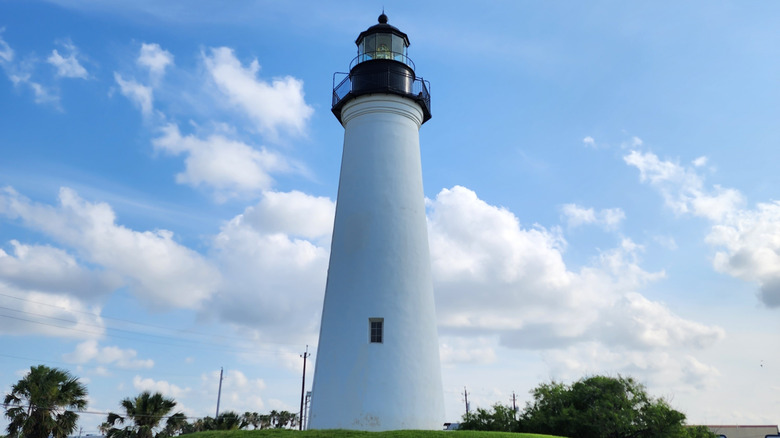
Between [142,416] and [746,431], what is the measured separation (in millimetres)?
41483

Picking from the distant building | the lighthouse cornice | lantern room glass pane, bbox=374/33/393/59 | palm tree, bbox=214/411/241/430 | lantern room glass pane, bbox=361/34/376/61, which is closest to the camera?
the lighthouse cornice

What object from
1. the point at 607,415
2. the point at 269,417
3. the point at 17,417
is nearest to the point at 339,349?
the point at 607,415

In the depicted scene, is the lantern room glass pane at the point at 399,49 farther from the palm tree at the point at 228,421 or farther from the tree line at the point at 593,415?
the palm tree at the point at 228,421

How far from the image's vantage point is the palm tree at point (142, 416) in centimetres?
2984

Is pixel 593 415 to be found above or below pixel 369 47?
below

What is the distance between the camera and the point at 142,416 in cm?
2998

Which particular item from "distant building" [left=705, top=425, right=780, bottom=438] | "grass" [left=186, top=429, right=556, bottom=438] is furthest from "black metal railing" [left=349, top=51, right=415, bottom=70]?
"distant building" [left=705, top=425, right=780, bottom=438]

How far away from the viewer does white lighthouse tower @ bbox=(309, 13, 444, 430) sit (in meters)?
18.6

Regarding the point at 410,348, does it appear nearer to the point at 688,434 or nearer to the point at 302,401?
the point at 688,434

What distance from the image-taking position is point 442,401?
19.7 metres

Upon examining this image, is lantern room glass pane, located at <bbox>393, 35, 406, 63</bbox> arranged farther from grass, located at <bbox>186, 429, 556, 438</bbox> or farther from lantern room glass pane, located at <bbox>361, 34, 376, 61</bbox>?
grass, located at <bbox>186, 429, 556, 438</bbox>

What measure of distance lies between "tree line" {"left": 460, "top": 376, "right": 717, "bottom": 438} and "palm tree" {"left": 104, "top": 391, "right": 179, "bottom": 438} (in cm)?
1698

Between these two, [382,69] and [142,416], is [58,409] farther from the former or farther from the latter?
[382,69]

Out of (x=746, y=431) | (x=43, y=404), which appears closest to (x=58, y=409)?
(x=43, y=404)
